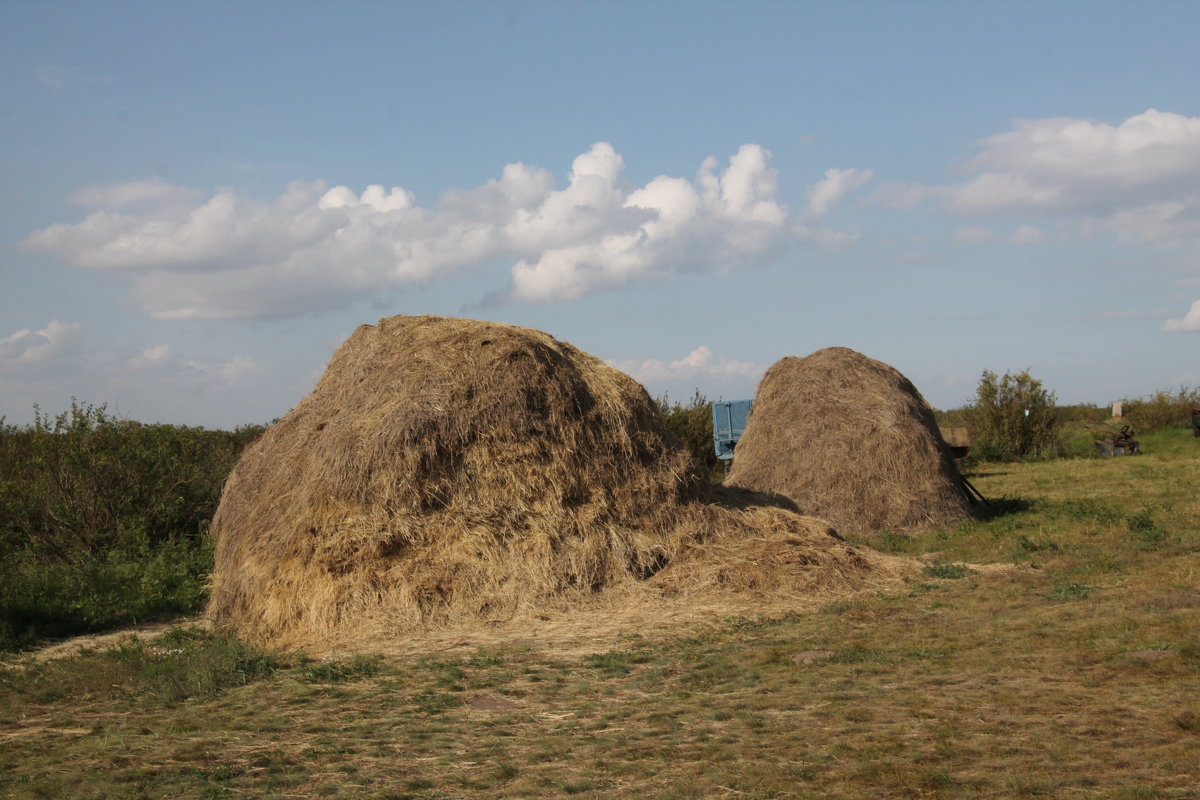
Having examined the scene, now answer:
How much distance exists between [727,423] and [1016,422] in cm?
1258

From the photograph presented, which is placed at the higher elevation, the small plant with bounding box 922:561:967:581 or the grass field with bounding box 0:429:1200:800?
the small plant with bounding box 922:561:967:581

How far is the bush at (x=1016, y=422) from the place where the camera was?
29172 mm

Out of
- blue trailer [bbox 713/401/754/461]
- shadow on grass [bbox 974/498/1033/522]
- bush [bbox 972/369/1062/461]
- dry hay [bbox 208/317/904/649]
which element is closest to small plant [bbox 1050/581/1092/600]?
dry hay [bbox 208/317/904/649]

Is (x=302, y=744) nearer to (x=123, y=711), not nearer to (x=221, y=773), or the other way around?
(x=221, y=773)

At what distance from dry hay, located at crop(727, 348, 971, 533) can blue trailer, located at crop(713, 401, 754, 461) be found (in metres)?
5.64

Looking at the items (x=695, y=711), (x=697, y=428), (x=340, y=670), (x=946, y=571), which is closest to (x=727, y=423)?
(x=697, y=428)

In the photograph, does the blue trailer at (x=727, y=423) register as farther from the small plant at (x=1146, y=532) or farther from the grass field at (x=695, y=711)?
the grass field at (x=695, y=711)

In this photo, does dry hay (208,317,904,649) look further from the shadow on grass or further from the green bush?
the shadow on grass

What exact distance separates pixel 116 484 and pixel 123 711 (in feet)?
24.4

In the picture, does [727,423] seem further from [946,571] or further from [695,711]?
[695,711]

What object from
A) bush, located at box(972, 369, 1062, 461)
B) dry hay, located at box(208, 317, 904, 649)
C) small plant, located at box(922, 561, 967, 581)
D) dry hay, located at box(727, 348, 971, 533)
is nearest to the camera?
dry hay, located at box(208, 317, 904, 649)

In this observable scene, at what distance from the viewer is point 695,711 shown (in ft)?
18.2

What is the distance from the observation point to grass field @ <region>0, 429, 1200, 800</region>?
4.45m

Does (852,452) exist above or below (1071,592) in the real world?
above
